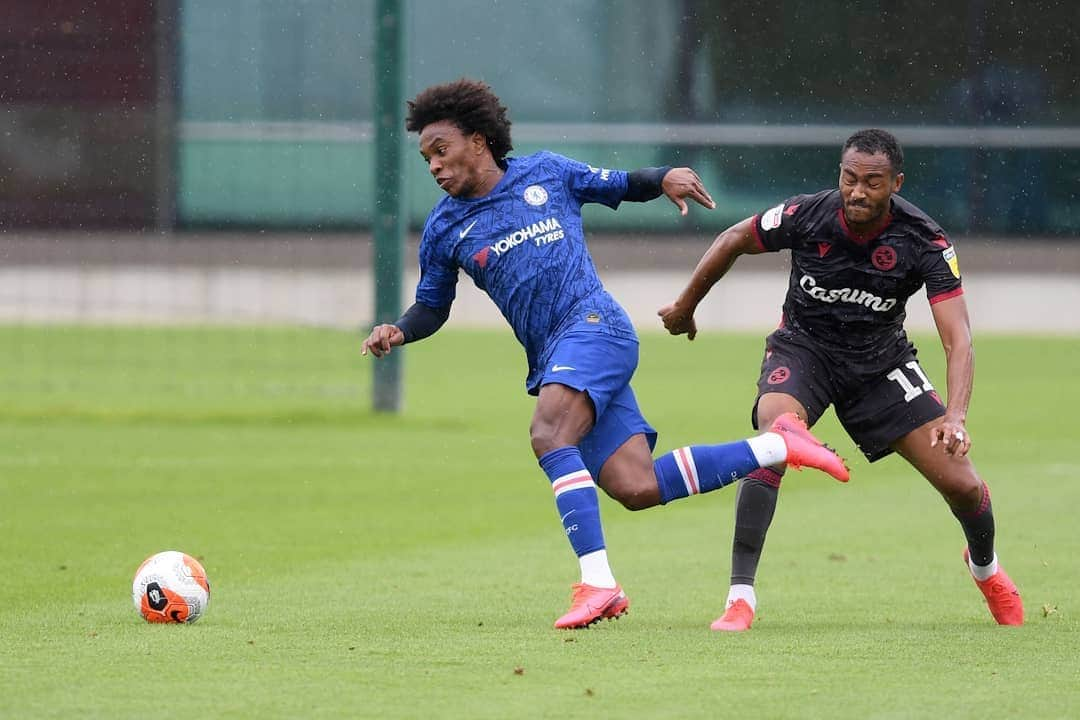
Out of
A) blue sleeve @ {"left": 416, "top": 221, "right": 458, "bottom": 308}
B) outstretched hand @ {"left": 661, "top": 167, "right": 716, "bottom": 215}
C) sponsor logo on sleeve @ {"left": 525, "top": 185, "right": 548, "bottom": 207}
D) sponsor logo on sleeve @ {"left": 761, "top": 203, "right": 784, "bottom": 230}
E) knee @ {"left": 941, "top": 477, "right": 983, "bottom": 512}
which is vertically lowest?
knee @ {"left": 941, "top": 477, "right": 983, "bottom": 512}

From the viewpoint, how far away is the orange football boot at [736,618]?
6973 millimetres

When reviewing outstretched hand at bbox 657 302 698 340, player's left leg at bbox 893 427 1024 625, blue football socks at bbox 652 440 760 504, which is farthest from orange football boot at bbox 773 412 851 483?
outstretched hand at bbox 657 302 698 340

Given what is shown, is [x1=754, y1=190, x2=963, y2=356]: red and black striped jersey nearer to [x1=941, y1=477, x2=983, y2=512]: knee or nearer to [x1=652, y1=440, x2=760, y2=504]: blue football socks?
[x1=941, y1=477, x2=983, y2=512]: knee

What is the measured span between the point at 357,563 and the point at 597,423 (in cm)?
235

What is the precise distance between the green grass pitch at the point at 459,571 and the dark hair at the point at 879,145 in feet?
5.78

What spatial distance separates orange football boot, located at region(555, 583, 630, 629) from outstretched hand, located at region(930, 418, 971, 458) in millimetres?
1257

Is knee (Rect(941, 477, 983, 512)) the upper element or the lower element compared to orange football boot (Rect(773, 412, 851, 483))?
lower

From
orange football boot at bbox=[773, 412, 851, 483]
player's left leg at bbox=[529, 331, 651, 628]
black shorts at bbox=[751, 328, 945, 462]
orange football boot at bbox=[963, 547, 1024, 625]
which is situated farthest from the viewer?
black shorts at bbox=[751, 328, 945, 462]

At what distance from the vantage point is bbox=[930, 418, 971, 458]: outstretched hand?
261 inches

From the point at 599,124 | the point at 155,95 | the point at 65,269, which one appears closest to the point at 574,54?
the point at 599,124

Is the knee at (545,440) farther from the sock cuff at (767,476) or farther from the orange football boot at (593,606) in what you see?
the sock cuff at (767,476)

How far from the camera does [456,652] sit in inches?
250

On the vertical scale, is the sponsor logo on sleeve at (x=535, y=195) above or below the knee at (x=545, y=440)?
above

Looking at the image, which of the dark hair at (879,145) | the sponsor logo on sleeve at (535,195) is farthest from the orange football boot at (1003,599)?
the sponsor logo on sleeve at (535,195)
